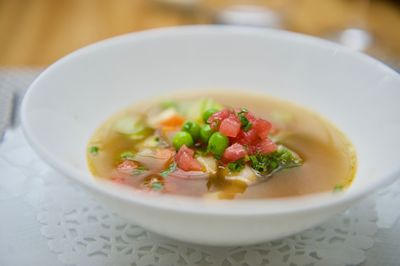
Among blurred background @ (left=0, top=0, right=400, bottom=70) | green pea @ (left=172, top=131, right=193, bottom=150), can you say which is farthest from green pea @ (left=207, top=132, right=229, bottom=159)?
blurred background @ (left=0, top=0, right=400, bottom=70)

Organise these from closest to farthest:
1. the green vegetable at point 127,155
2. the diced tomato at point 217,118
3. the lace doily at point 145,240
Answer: the lace doily at point 145,240 < the diced tomato at point 217,118 < the green vegetable at point 127,155

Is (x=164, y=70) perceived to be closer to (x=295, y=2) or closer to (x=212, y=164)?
(x=212, y=164)

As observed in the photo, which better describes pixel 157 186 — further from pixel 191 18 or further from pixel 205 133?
pixel 191 18

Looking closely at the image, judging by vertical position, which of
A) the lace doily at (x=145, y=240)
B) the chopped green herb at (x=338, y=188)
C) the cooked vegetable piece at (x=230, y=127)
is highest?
the chopped green herb at (x=338, y=188)

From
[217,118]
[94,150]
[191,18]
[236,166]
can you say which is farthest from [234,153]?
[191,18]

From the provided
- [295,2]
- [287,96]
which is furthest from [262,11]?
[287,96]

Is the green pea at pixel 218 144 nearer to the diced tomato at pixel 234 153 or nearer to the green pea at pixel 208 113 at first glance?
the diced tomato at pixel 234 153

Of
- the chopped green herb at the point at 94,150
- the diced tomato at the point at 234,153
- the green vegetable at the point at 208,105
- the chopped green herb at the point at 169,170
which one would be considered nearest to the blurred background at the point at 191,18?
the green vegetable at the point at 208,105
